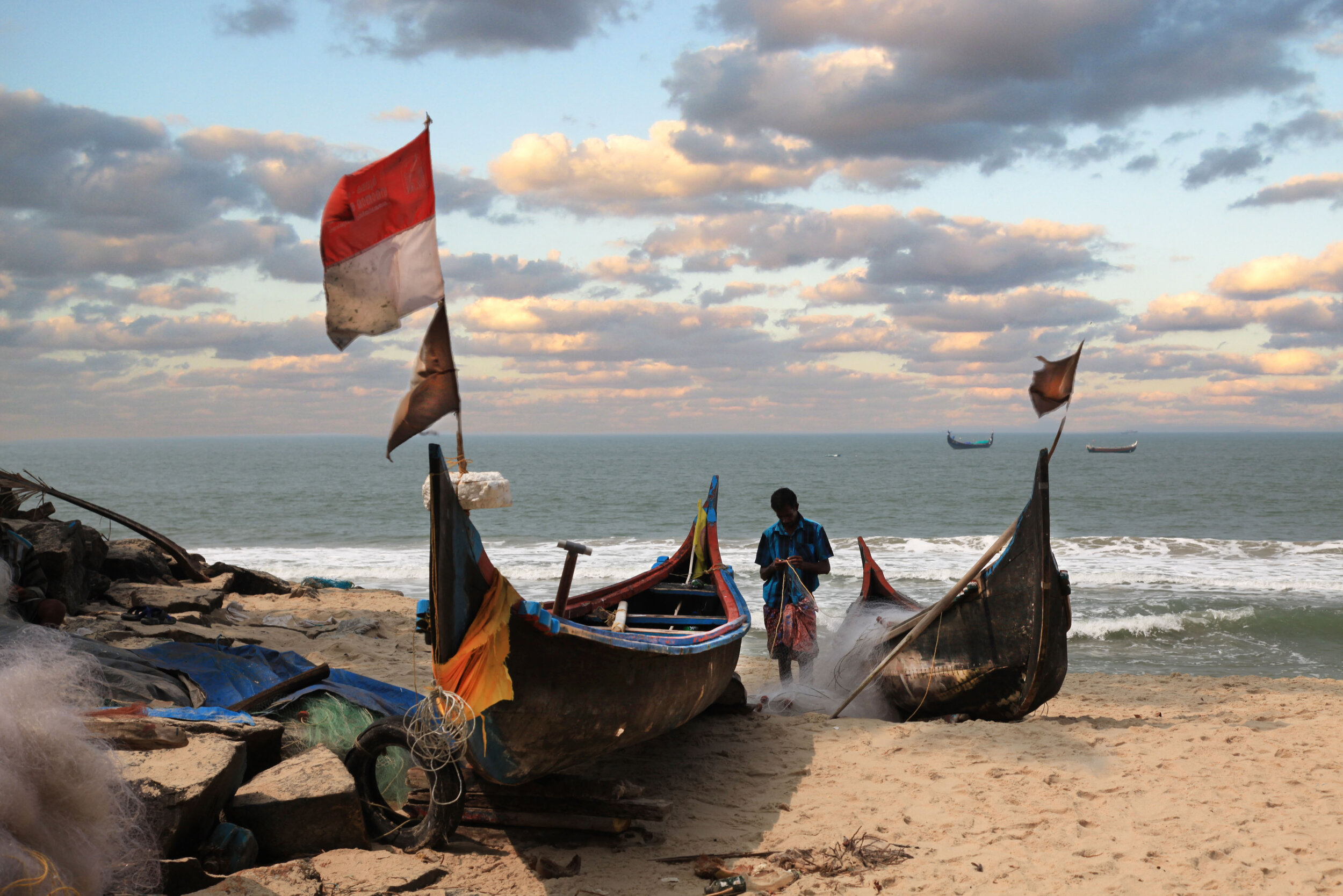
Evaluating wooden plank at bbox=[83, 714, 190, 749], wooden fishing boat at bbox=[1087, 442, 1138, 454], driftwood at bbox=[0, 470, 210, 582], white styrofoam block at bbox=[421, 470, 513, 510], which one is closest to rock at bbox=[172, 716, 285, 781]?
wooden plank at bbox=[83, 714, 190, 749]

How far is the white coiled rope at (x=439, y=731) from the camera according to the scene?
421 centimetres

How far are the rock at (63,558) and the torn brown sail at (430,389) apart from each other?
7.19m

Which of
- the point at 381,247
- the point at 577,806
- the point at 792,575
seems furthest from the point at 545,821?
the point at 792,575

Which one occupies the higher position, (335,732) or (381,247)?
(381,247)

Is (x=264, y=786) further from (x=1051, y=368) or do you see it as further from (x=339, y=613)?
(x=339, y=613)

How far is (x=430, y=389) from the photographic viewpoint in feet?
13.1

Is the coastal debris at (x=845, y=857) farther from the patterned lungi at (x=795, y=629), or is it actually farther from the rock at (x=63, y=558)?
the rock at (x=63, y=558)

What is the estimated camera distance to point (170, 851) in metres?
3.79

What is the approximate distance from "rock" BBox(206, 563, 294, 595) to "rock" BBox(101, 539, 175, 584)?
0.87 metres

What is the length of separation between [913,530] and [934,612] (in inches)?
975

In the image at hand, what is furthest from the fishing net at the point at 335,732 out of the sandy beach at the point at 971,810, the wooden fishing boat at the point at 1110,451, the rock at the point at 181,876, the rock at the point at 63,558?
the wooden fishing boat at the point at 1110,451

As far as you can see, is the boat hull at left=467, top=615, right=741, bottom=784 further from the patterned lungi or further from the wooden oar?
the patterned lungi

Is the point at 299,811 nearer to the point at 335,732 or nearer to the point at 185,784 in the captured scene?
the point at 185,784

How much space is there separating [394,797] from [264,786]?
2.76ft
